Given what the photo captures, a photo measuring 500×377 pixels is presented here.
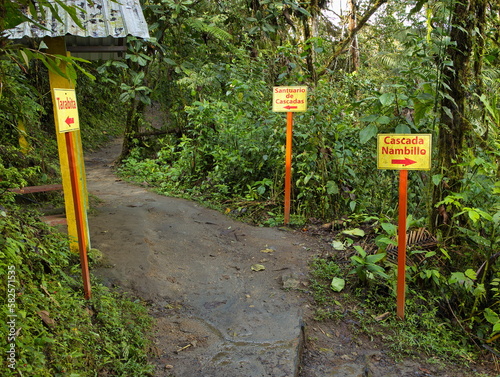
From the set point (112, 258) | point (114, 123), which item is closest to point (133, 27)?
point (112, 258)

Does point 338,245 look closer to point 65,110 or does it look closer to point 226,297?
point 226,297

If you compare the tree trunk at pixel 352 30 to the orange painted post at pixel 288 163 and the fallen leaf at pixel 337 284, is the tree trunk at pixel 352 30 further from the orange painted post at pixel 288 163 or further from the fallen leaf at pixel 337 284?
the fallen leaf at pixel 337 284

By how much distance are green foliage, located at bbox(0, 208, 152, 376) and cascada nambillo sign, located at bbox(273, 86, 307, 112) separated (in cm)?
374

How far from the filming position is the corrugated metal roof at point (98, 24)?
385cm

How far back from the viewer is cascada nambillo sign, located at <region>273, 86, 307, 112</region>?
248 inches

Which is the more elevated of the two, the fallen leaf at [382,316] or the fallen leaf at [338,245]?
the fallen leaf at [338,245]

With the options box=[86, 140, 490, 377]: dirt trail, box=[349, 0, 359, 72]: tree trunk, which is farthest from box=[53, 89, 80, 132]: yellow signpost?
box=[349, 0, 359, 72]: tree trunk

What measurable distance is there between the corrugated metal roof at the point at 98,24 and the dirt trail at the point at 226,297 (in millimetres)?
2306

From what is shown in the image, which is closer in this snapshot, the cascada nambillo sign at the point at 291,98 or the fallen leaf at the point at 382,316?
the fallen leaf at the point at 382,316

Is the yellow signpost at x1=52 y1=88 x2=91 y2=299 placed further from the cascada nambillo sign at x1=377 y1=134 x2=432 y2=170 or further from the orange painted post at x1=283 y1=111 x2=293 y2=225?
the orange painted post at x1=283 y1=111 x2=293 y2=225

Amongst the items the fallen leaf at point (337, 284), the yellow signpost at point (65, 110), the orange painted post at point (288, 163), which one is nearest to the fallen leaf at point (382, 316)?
the fallen leaf at point (337, 284)

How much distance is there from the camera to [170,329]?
3.66 m

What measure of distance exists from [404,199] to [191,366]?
7.83ft

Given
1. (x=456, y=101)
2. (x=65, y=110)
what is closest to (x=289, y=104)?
(x=456, y=101)
